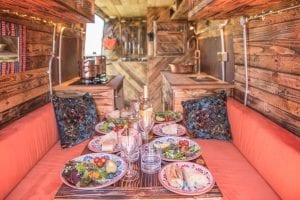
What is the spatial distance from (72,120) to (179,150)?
1080 millimetres

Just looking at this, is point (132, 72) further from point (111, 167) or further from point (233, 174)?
point (111, 167)

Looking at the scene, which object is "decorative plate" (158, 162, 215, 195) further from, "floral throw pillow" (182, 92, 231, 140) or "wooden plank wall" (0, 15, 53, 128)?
"wooden plank wall" (0, 15, 53, 128)

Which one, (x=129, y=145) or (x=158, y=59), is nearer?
(x=129, y=145)

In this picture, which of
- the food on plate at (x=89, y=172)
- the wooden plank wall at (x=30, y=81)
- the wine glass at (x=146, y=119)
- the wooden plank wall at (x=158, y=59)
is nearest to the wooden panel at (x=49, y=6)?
the wooden plank wall at (x=30, y=81)

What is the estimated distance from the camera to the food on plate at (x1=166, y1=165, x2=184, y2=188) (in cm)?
124

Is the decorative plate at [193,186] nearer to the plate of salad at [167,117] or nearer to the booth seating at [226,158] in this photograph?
the booth seating at [226,158]

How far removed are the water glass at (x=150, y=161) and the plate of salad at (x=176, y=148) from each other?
0.10m

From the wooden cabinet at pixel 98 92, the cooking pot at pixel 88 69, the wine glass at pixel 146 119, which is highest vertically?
the cooking pot at pixel 88 69

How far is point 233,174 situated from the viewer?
5.83 ft

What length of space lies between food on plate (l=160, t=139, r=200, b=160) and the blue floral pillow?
92 centimetres

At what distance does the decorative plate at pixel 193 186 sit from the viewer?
118cm

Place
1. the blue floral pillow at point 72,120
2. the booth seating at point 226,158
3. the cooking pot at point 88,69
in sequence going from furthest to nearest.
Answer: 1. the cooking pot at point 88,69
2. the blue floral pillow at point 72,120
3. the booth seating at point 226,158

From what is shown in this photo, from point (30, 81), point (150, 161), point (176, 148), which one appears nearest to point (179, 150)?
point (176, 148)

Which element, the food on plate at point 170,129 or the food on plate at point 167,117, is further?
the food on plate at point 167,117
